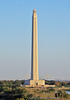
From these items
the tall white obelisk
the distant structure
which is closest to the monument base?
the distant structure

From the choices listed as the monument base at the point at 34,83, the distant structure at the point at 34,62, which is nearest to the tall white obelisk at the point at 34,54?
the distant structure at the point at 34,62

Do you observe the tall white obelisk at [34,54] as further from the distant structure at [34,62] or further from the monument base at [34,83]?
the monument base at [34,83]

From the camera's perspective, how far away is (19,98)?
91.1 feet

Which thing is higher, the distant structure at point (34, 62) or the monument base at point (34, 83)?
the distant structure at point (34, 62)

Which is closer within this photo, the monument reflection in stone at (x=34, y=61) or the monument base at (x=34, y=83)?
the monument base at (x=34, y=83)

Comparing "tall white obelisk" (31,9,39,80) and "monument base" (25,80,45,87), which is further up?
"tall white obelisk" (31,9,39,80)

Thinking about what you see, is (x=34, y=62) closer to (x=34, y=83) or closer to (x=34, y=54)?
(x=34, y=54)

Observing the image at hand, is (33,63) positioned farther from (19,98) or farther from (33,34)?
(19,98)

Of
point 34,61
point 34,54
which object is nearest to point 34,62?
Result: point 34,61

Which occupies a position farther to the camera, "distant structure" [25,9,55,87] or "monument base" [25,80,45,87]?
"distant structure" [25,9,55,87]

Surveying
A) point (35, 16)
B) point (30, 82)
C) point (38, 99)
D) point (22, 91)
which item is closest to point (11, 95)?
point (22, 91)

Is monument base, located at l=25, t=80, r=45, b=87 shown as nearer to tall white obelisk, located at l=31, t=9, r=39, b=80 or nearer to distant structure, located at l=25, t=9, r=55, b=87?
distant structure, located at l=25, t=9, r=55, b=87

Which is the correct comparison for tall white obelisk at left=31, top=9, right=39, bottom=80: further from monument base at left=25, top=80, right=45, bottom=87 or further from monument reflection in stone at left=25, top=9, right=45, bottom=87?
monument base at left=25, top=80, right=45, bottom=87

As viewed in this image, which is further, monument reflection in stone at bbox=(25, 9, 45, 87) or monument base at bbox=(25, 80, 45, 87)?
monument reflection in stone at bbox=(25, 9, 45, 87)
